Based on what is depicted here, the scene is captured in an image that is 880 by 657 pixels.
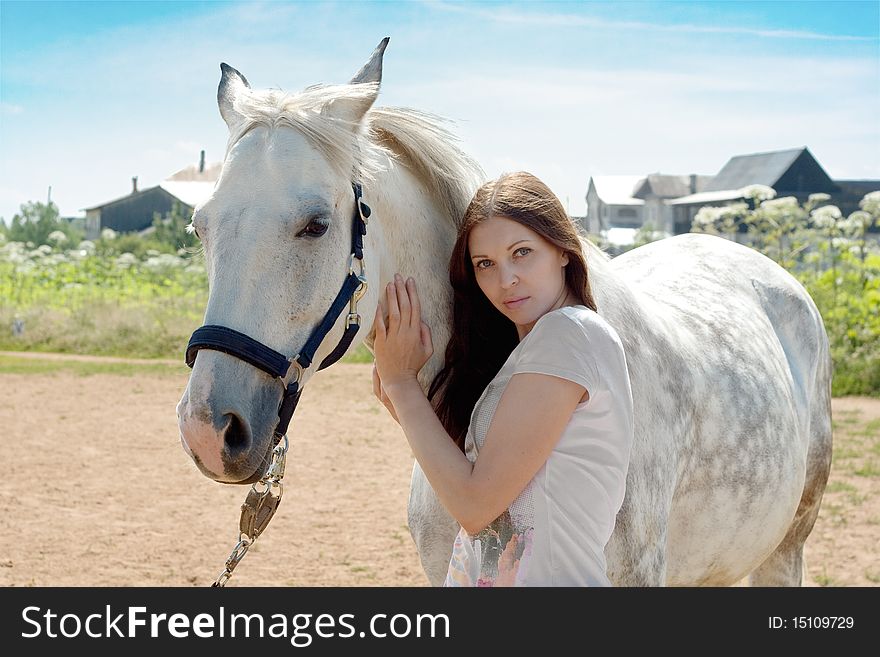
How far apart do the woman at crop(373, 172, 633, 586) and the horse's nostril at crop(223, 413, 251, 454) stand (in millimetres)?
349

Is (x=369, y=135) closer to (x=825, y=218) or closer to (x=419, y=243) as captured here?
(x=419, y=243)

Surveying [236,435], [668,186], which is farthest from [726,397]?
[668,186]

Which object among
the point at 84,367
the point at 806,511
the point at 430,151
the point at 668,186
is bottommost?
the point at 84,367

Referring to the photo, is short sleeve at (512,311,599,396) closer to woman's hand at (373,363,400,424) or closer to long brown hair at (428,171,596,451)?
long brown hair at (428,171,596,451)

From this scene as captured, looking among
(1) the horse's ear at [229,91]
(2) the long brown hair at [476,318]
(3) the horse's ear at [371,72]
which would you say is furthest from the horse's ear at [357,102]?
(2) the long brown hair at [476,318]

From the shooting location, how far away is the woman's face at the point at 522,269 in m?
1.81

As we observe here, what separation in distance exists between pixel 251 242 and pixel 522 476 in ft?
A: 2.51

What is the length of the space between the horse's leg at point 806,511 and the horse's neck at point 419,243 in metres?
2.14

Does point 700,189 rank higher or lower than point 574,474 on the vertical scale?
higher

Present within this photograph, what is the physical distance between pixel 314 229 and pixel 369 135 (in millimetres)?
445

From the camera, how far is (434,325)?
2.24 metres

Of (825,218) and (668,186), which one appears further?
(668,186)
